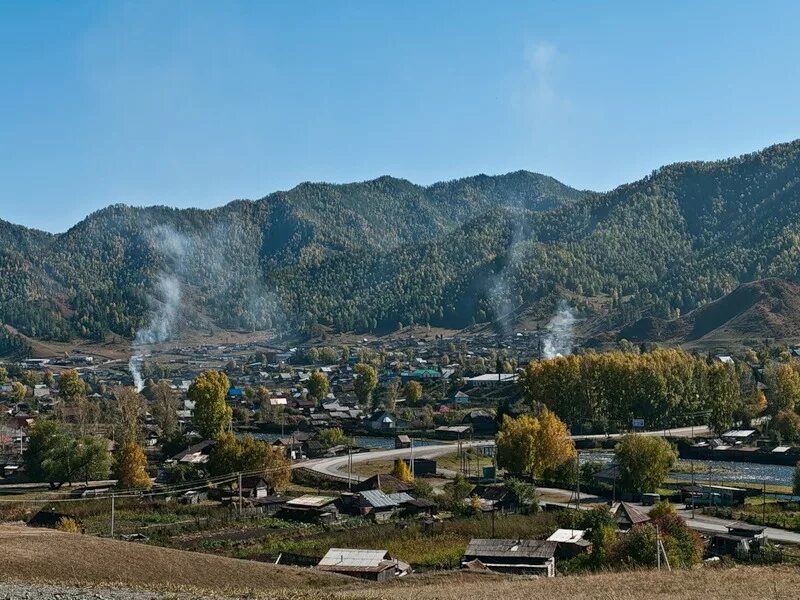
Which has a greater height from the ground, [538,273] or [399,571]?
[538,273]

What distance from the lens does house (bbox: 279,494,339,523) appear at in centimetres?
4437

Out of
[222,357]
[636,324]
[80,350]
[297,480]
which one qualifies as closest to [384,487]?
[297,480]

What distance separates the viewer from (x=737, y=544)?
3450cm

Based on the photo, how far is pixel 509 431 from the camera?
56.8 meters

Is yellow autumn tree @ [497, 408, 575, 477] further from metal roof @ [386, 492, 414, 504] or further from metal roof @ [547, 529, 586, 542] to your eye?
metal roof @ [547, 529, 586, 542]

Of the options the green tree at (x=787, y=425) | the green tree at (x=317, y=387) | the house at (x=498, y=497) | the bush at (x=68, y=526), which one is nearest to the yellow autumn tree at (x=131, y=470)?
the bush at (x=68, y=526)

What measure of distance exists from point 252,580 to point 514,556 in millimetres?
10277

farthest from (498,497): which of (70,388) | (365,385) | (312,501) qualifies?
(70,388)

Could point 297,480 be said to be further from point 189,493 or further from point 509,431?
point 509,431

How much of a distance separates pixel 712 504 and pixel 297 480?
23836mm

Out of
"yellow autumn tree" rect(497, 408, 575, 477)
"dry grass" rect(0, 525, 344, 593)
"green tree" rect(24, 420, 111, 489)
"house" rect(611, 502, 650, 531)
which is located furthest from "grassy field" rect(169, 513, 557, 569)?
"green tree" rect(24, 420, 111, 489)

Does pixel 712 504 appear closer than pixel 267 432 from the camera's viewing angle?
Yes

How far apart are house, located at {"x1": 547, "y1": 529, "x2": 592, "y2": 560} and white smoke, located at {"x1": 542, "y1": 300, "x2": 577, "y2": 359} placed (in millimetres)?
91985

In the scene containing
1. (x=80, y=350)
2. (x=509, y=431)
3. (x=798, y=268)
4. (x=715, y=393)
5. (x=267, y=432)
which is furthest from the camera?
(x=80, y=350)
